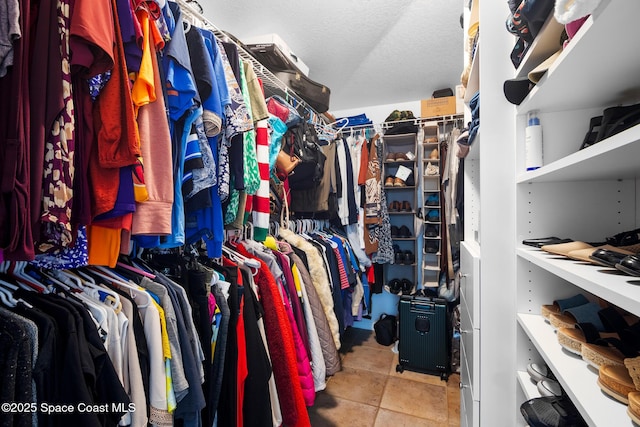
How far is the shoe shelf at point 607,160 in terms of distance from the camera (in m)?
0.44

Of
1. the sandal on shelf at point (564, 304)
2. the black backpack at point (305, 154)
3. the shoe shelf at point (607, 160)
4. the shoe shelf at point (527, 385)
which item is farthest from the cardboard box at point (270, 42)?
the shoe shelf at point (527, 385)

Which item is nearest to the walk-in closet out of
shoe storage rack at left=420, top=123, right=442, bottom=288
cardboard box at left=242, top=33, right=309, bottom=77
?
cardboard box at left=242, top=33, right=309, bottom=77

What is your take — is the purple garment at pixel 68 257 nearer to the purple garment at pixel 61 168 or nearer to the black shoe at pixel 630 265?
the purple garment at pixel 61 168

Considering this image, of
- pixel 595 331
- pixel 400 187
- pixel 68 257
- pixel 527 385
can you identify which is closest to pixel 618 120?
pixel 595 331

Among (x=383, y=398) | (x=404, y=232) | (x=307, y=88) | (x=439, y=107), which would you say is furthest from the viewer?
(x=404, y=232)

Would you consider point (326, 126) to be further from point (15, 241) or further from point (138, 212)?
point (15, 241)

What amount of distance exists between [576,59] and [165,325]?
1.24m

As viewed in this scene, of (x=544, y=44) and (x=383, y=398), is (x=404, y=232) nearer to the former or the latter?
(x=383, y=398)

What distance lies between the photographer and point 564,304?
2.86 ft

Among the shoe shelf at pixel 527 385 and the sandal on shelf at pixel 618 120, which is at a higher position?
the sandal on shelf at pixel 618 120

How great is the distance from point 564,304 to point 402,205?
2.14m

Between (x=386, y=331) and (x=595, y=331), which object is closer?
(x=595, y=331)

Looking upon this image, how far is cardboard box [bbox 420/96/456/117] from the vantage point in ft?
8.87

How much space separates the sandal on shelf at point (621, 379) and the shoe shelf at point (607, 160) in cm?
38
